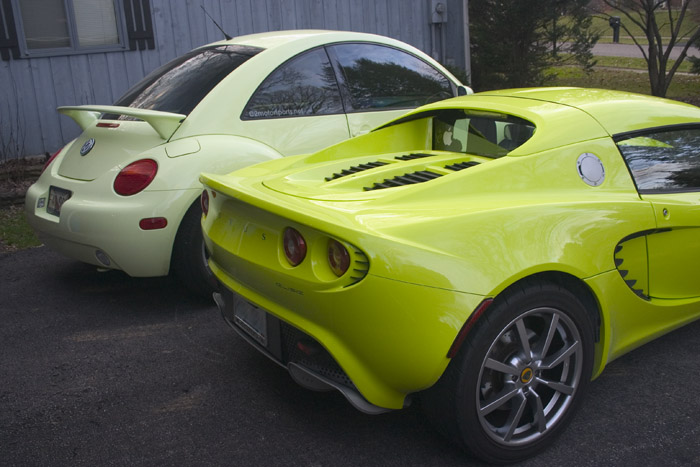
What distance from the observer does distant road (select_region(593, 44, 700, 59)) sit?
67.1 feet

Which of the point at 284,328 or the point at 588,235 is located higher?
the point at 588,235

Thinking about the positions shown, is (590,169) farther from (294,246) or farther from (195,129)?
(195,129)

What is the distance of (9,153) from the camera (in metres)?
7.66

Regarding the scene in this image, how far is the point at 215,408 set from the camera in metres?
3.15

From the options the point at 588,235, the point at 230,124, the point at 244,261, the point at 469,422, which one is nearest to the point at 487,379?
the point at 469,422

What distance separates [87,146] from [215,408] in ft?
7.32

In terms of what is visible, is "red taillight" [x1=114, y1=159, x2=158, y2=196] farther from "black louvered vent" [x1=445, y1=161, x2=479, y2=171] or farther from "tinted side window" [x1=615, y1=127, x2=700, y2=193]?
"tinted side window" [x1=615, y1=127, x2=700, y2=193]

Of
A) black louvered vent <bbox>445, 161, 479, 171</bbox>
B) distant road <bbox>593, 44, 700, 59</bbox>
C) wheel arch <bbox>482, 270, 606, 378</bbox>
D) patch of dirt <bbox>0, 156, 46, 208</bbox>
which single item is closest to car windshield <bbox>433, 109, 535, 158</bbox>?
black louvered vent <bbox>445, 161, 479, 171</bbox>

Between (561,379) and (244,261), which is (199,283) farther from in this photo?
(561,379)

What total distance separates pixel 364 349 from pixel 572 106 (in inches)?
62.0

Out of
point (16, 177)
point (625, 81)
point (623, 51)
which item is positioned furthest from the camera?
point (623, 51)

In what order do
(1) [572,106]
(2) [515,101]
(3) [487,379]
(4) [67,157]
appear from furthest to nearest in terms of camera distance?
(4) [67,157] → (2) [515,101] → (1) [572,106] → (3) [487,379]

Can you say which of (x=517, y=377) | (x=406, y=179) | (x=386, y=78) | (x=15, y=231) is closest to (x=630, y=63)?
(x=386, y=78)

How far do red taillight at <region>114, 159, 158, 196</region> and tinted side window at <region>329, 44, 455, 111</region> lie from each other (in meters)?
1.56
